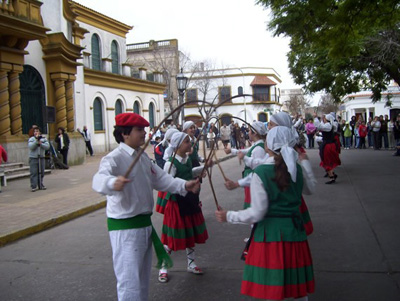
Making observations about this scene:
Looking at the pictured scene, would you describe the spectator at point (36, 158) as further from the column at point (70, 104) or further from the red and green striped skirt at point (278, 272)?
the red and green striped skirt at point (278, 272)

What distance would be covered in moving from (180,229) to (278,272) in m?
2.00

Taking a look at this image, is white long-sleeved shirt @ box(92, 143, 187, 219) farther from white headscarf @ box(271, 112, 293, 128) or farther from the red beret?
white headscarf @ box(271, 112, 293, 128)

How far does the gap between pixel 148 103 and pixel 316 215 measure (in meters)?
27.0

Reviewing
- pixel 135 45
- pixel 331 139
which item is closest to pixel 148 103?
pixel 135 45

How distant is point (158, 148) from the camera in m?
12.7

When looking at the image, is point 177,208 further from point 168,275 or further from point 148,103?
point 148,103

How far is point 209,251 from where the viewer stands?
594 cm

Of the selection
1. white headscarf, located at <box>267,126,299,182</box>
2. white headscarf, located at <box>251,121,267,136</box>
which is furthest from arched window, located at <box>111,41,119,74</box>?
white headscarf, located at <box>267,126,299,182</box>

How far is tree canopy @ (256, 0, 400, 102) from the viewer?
8.45 meters

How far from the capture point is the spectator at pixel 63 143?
17781 millimetres

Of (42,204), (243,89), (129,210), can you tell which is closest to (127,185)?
(129,210)

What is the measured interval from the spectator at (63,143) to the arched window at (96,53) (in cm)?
1247

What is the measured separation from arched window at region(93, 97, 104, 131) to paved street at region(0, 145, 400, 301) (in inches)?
658

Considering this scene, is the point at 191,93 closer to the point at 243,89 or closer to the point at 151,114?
the point at 243,89
